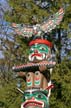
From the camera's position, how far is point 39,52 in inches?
650

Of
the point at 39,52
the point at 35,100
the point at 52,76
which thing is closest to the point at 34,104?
the point at 35,100

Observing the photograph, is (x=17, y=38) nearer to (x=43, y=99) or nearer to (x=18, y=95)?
(x=18, y=95)

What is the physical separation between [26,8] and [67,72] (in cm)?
380

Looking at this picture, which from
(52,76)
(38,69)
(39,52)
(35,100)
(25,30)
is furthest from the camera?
(52,76)

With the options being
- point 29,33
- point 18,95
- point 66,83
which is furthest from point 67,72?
point 29,33

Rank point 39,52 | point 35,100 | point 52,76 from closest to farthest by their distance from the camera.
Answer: point 35,100 < point 39,52 < point 52,76

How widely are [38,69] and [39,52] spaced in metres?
0.67

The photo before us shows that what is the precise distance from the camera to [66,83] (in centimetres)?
1945

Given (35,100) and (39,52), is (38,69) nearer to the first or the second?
(39,52)

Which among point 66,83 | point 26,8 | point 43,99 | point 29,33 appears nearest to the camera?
point 43,99

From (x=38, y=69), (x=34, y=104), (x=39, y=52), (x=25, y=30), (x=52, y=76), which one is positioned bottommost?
(x=52, y=76)

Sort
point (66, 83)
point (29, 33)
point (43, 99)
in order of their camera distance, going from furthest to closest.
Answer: point (66, 83), point (29, 33), point (43, 99)

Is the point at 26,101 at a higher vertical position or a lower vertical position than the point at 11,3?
lower

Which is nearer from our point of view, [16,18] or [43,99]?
[43,99]
